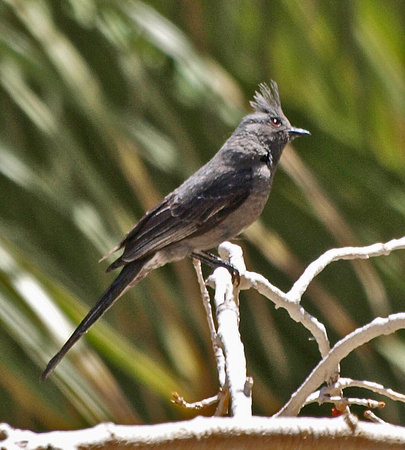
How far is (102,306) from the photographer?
9.84 feet

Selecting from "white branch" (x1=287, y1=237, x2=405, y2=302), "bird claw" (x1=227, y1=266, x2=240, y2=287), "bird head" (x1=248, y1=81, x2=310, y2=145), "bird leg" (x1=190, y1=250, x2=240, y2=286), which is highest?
"bird head" (x1=248, y1=81, x2=310, y2=145)

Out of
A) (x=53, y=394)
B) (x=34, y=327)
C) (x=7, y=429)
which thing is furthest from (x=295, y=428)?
(x=53, y=394)

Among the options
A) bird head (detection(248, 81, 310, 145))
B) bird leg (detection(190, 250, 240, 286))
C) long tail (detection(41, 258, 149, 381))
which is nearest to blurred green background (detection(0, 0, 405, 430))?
long tail (detection(41, 258, 149, 381))

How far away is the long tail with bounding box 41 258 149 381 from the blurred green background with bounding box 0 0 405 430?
0.14 ft

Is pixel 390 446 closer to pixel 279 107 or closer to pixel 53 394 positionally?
pixel 53 394

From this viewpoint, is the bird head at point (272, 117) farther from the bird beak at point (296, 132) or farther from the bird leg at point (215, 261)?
the bird leg at point (215, 261)

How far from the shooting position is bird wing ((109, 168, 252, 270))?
11.1ft

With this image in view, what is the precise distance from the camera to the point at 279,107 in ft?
12.8

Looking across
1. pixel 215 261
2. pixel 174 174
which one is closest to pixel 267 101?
pixel 174 174

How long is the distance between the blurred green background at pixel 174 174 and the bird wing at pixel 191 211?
24 centimetres

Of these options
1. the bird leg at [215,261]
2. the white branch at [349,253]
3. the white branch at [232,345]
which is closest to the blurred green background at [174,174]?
the bird leg at [215,261]

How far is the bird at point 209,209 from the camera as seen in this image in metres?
3.32

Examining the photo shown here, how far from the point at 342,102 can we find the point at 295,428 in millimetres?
3732

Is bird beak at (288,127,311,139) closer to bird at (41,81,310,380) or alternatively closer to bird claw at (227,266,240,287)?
bird at (41,81,310,380)
